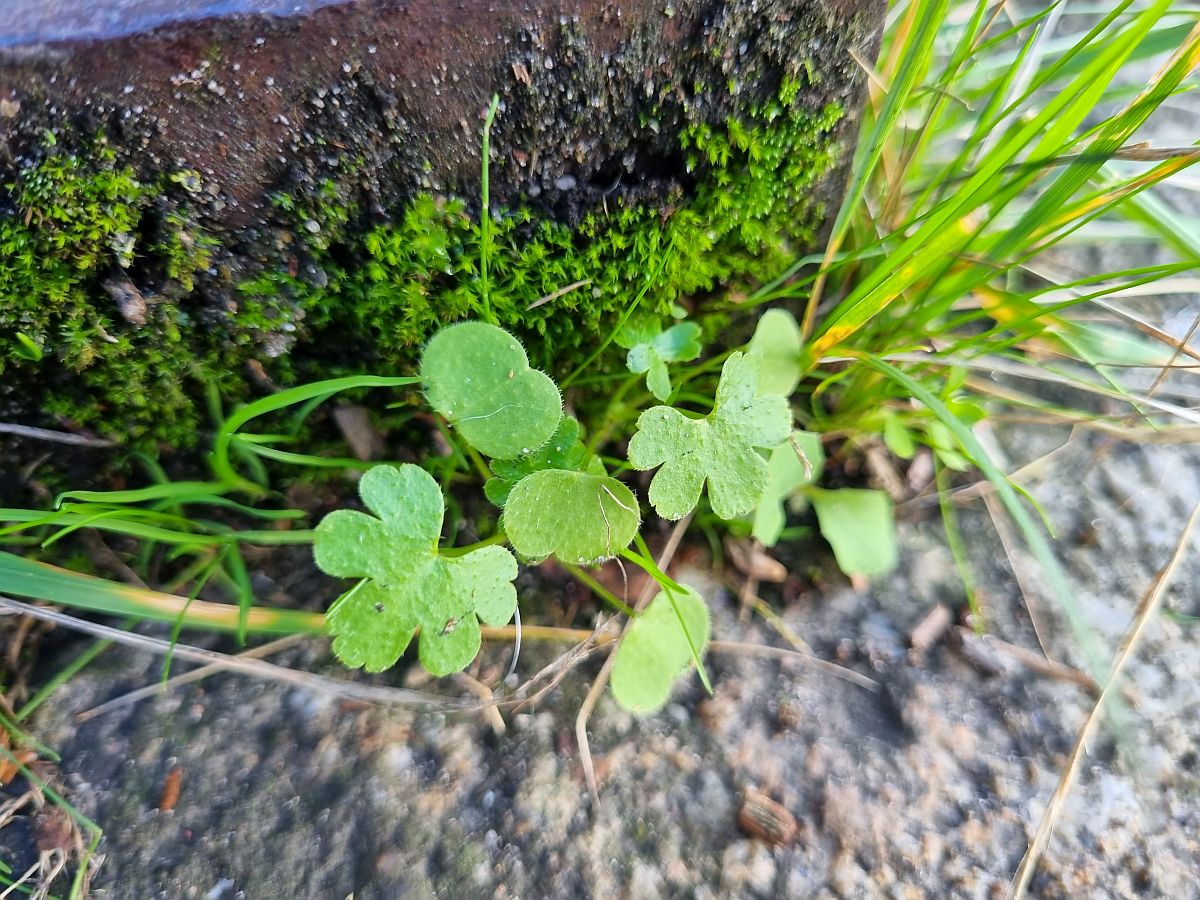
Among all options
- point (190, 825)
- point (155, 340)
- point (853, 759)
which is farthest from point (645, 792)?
point (155, 340)

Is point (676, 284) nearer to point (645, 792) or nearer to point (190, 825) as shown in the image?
point (645, 792)

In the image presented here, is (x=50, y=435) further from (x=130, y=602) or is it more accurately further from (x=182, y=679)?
(x=182, y=679)

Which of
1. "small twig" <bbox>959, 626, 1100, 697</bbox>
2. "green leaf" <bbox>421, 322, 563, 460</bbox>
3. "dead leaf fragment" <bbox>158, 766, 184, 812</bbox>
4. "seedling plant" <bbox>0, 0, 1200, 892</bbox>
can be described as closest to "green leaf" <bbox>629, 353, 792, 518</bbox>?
"seedling plant" <bbox>0, 0, 1200, 892</bbox>

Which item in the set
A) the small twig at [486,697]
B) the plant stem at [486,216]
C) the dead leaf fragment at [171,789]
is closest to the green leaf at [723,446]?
the plant stem at [486,216]

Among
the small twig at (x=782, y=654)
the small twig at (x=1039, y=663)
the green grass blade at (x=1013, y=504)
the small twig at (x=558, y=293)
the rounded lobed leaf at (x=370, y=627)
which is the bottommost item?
the small twig at (x=782, y=654)

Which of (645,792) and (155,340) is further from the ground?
(155,340)

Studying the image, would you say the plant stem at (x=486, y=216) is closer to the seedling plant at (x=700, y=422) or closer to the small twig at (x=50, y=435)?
the seedling plant at (x=700, y=422)
